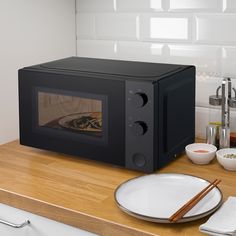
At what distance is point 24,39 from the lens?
1.81 metres

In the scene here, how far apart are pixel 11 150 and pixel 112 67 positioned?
43cm

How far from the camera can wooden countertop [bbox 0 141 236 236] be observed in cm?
116

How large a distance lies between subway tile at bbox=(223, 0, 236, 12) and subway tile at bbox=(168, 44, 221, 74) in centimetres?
13

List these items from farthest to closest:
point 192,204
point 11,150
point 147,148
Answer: point 11,150
point 147,148
point 192,204

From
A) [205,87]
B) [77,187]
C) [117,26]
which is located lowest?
[77,187]

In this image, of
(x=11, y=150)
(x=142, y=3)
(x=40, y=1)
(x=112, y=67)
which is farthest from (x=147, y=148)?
(x=40, y=1)

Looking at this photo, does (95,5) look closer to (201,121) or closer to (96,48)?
(96,48)

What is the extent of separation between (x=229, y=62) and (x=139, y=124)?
478mm

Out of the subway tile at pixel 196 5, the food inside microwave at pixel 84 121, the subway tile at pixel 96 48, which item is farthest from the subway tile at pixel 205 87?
the food inside microwave at pixel 84 121

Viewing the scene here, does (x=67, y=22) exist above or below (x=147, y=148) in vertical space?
above

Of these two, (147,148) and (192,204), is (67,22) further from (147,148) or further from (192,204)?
(192,204)

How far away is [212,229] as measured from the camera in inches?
42.1

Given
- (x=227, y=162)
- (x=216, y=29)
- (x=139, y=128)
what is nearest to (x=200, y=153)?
(x=227, y=162)

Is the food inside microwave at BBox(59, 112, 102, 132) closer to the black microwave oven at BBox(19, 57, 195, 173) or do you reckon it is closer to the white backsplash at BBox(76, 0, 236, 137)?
the black microwave oven at BBox(19, 57, 195, 173)
